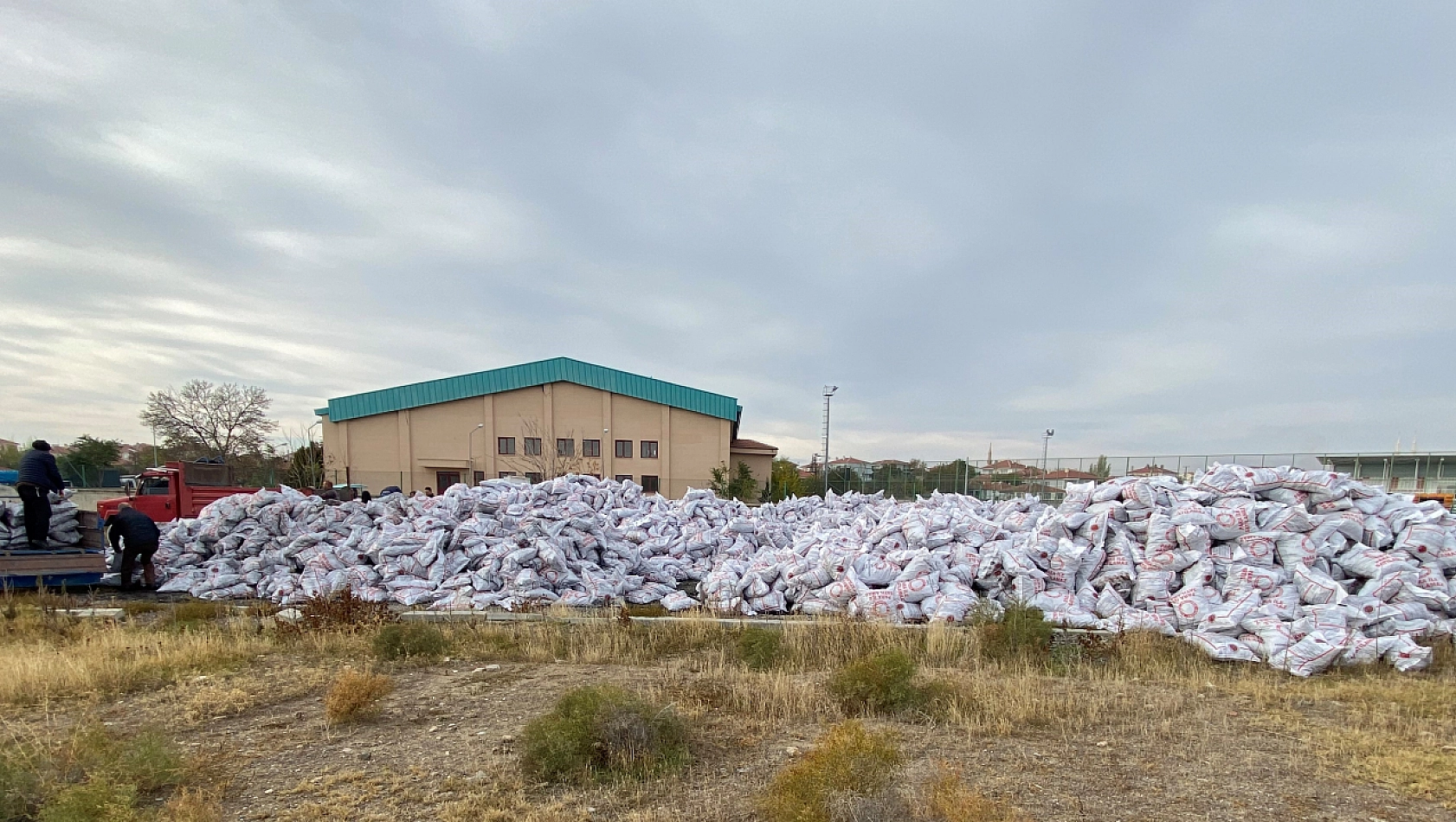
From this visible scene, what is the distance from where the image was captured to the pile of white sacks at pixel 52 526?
994cm

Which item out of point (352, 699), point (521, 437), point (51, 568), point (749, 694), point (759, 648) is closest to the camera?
point (352, 699)

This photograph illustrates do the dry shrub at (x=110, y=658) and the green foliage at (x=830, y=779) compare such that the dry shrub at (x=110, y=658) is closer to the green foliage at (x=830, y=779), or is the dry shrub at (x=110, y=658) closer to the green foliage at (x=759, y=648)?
the green foliage at (x=759, y=648)

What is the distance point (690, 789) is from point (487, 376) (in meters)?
36.7

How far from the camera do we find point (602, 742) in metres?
3.84

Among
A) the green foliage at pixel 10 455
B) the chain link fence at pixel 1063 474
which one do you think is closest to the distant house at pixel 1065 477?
the chain link fence at pixel 1063 474

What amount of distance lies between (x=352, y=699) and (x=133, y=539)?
8630mm

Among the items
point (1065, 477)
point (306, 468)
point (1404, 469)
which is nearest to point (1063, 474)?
point (1065, 477)

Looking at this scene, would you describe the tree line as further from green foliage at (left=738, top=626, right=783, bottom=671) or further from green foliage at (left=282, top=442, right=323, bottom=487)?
green foliage at (left=738, top=626, right=783, bottom=671)

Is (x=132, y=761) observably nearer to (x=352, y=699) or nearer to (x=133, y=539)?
(x=352, y=699)

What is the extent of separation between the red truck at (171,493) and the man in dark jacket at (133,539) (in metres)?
4.93

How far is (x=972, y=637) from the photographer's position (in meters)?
6.51

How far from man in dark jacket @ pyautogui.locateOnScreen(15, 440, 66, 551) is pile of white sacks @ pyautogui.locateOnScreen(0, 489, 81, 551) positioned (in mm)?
165

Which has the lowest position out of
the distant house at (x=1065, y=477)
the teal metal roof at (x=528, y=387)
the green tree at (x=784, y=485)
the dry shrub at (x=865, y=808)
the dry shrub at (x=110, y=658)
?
the green tree at (x=784, y=485)

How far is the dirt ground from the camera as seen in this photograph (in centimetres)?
332
